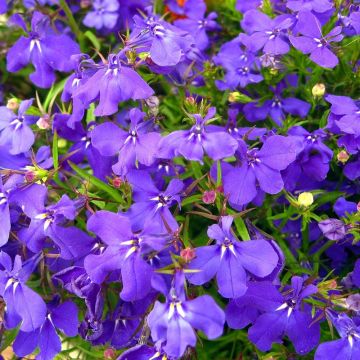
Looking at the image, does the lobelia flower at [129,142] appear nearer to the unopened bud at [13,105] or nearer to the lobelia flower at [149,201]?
the lobelia flower at [149,201]

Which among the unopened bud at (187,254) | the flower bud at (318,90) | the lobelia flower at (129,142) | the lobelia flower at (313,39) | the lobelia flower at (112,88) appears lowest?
the unopened bud at (187,254)

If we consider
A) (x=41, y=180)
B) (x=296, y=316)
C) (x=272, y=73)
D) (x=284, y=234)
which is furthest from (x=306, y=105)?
(x=41, y=180)

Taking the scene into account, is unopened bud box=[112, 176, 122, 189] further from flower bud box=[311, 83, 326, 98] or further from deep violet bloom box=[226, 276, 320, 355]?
flower bud box=[311, 83, 326, 98]

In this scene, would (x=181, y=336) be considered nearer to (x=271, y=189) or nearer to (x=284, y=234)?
(x=271, y=189)

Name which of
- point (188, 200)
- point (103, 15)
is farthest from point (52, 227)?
point (103, 15)

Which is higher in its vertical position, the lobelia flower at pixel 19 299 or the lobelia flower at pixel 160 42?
the lobelia flower at pixel 160 42

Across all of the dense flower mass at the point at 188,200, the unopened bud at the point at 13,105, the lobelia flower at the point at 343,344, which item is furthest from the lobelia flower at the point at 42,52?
the lobelia flower at the point at 343,344

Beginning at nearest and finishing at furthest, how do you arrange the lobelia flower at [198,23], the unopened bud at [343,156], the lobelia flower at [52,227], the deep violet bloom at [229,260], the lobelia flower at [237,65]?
the deep violet bloom at [229,260], the lobelia flower at [52,227], the unopened bud at [343,156], the lobelia flower at [237,65], the lobelia flower at [198,23]

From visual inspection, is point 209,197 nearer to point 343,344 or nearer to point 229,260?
point 229,260
